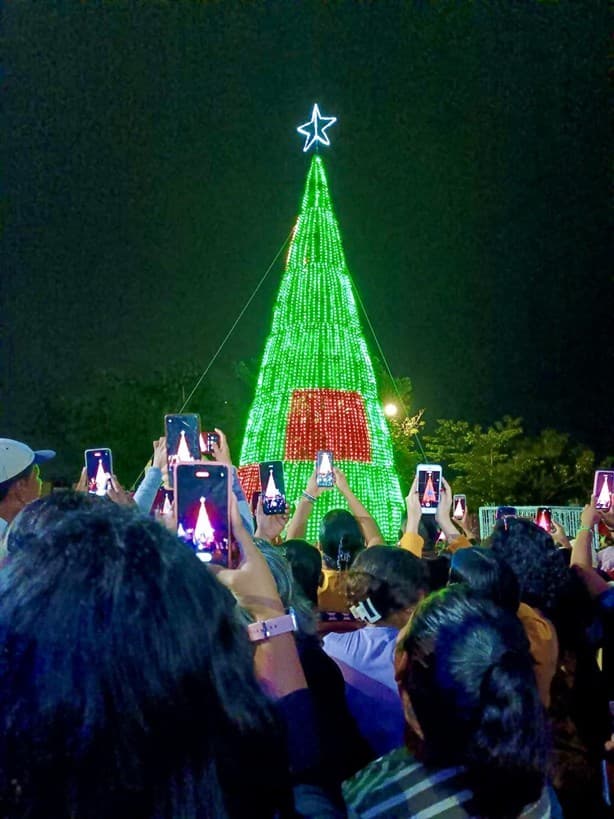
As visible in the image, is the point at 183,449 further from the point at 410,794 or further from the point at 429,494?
the point at 410,794

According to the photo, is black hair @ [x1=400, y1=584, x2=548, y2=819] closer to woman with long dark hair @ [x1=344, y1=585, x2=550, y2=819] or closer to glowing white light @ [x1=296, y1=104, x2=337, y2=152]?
woman with long dark hair @ [x1=344, y1=585, x2=550, y2=819]

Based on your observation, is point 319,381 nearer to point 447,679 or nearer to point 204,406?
point 447,679

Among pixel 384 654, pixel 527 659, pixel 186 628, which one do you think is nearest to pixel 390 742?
pixel 384 654

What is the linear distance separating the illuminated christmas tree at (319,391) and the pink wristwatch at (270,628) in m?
13.1

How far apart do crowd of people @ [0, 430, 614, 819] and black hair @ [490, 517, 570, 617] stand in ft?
0.04

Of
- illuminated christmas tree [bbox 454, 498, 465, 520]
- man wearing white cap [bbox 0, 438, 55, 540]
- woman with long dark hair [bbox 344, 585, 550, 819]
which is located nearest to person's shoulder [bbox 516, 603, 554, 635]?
woman with long dark hair [bbox 344, 585, 550, 819]

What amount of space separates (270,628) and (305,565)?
235cm

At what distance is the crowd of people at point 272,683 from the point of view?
40.9 inches

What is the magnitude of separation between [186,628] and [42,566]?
0.23 meters

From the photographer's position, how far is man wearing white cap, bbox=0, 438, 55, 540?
4305 mm

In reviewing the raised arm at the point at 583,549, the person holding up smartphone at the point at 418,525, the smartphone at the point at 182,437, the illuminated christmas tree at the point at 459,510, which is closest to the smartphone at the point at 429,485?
the person holding up smartphone at the point at 418,525

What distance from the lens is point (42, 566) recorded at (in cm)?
112

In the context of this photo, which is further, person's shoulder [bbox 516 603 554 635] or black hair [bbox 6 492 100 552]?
person's shoulder [bbox 516 603 554 635]

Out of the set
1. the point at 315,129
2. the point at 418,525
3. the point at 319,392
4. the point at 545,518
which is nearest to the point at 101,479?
the point at 418,525
